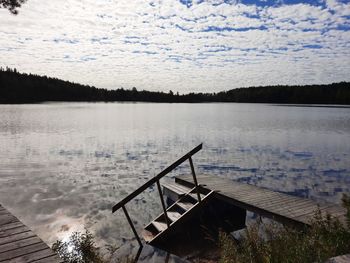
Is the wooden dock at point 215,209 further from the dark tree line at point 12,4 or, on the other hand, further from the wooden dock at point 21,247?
the dark tree line at point 12,4

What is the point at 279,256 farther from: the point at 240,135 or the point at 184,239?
the point at 240,135

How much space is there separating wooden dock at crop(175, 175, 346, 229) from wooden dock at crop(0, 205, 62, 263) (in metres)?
6.02

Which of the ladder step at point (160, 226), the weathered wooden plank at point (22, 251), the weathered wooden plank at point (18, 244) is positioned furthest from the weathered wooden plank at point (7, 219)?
the ladder step at point (160, 226)

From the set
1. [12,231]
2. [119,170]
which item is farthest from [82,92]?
[12,231]

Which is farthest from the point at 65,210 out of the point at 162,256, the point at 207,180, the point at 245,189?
the point at 245,189

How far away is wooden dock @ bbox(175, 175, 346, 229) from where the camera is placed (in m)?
8.47

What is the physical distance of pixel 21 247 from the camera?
213 inches

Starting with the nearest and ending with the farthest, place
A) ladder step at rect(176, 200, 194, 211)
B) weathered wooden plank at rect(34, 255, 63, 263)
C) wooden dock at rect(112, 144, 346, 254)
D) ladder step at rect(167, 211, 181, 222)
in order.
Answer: weathered wooden plank at rect(34, 255, 63, 263) → wooden dock at rect(112, 144, 346, 254) → ladder step at rect(167, 211, 181, 222) → ladder step at rect(176, 200, 194, 211)

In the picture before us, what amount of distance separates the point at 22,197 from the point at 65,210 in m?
2.79

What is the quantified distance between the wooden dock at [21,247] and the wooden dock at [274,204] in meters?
6.02

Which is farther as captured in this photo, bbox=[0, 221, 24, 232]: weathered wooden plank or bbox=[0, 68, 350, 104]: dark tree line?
bbox=[0, 68, 350, 104]: dark tree line

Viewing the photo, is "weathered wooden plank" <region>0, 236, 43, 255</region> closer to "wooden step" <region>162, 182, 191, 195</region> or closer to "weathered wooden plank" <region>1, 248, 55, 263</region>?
"weathered wooden plank" <region>1, 248, 55, 263</region>

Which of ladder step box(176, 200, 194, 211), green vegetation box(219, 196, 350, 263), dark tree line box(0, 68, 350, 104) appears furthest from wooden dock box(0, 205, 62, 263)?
dark tree line box(0, 68, 350, 104)

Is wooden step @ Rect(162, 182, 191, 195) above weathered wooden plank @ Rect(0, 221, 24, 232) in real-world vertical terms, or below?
below
